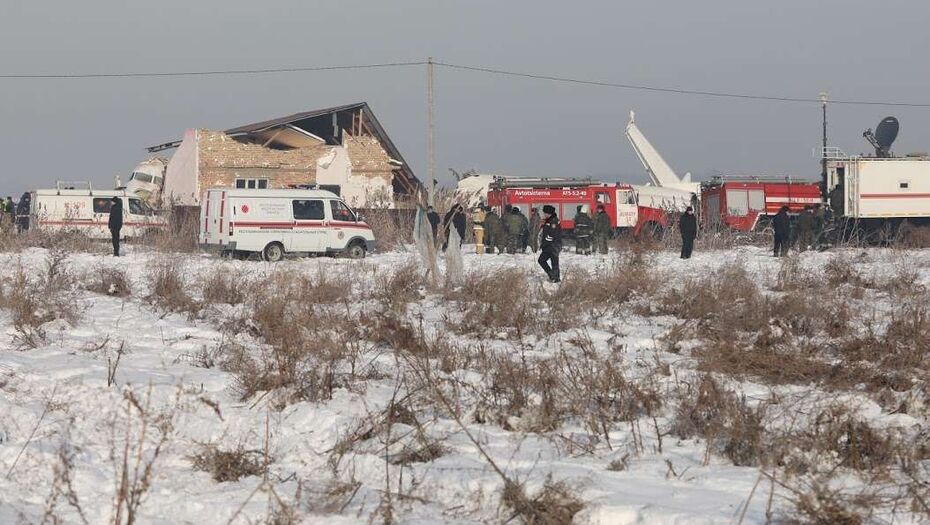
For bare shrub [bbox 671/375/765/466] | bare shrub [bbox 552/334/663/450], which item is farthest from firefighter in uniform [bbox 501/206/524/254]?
bare shrub [bbox 671/375/765/466]

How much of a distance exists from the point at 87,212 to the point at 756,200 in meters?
20.9

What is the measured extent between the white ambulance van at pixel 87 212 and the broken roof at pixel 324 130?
37.7 feet

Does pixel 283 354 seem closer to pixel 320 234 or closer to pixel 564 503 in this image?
pixel 564 503

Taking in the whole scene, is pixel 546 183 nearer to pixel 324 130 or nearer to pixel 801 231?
pixel 801 231

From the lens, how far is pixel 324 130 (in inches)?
1805

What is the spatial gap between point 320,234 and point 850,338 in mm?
16916

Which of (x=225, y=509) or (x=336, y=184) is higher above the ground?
(x=336, y=184)

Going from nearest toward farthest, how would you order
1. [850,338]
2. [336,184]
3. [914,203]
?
[850,338], [914,203], [336,184]

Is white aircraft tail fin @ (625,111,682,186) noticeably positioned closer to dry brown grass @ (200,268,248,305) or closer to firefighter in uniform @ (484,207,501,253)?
firefighter in uniform @ (484,207,501,253)

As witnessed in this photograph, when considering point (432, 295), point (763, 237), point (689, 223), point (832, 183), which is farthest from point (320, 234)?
point (832, 183)

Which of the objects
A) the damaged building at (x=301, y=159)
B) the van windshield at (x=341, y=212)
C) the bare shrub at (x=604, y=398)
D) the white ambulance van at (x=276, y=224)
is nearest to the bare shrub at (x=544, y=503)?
the bare shrub at (x=604, y=398)

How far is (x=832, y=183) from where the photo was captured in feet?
115

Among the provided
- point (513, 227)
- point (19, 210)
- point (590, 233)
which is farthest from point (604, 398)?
point (19, 210)

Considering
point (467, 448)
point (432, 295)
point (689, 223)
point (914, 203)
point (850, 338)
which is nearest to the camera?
point (467, 448)
